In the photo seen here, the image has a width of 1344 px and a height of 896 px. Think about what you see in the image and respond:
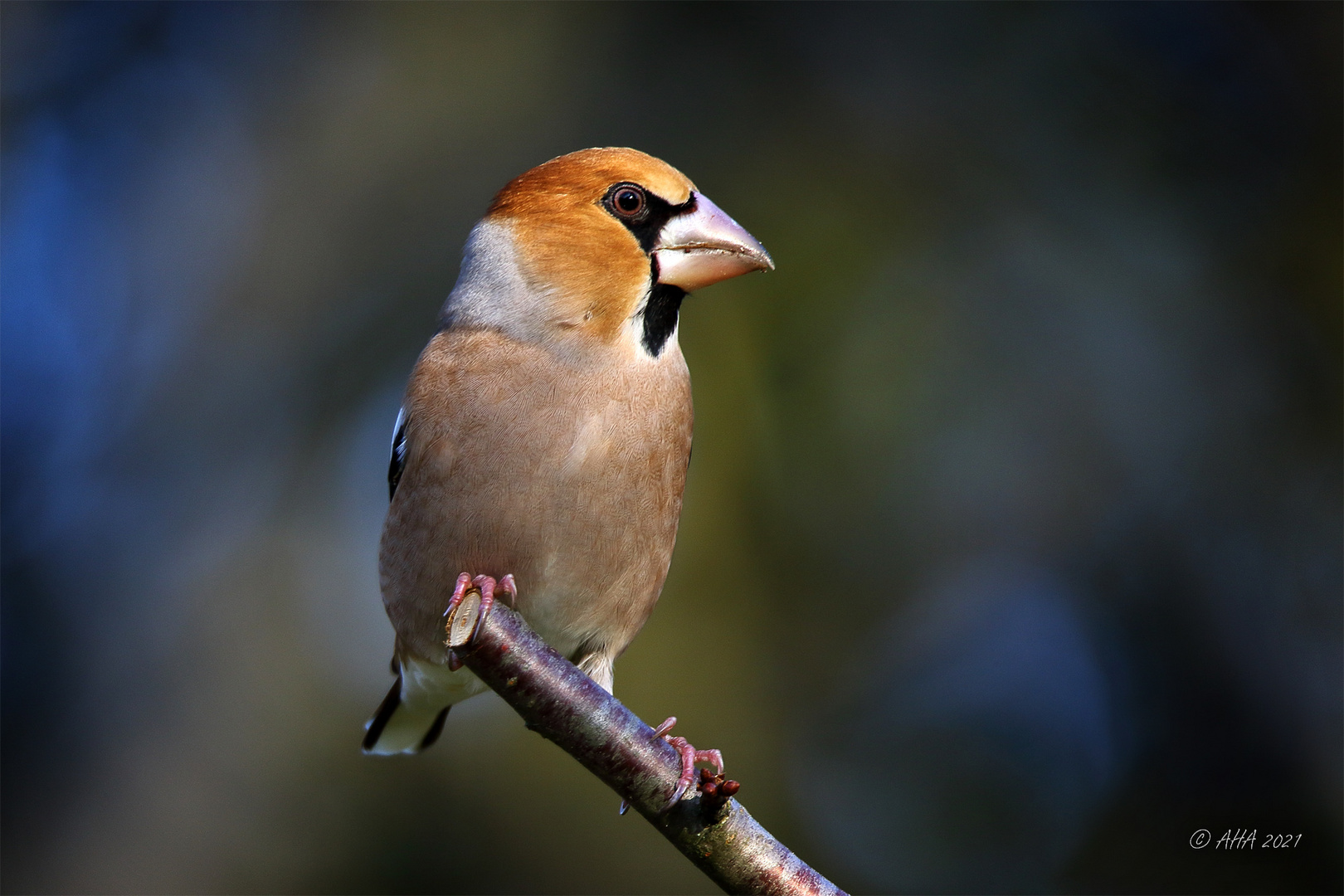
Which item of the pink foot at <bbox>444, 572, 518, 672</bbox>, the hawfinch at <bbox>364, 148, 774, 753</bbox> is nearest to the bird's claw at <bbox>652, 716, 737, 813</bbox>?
the pink foot at <bbox>444, 572, 518, 672</bbox>

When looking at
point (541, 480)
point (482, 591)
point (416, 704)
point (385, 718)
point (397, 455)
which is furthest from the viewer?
point (385, 718)

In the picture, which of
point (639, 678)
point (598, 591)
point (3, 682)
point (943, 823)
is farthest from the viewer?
point (943, 823)

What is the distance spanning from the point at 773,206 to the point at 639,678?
3087mm

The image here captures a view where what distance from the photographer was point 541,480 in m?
2.63

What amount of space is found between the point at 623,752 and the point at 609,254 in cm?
138

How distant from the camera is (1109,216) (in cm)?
717

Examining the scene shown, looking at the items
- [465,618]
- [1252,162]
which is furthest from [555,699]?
[1252,162]

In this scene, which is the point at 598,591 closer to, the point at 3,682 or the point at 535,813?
the point at 535,813

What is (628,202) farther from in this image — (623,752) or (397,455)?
(623,752)

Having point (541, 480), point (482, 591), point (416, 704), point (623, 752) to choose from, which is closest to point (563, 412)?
point (541, 480)

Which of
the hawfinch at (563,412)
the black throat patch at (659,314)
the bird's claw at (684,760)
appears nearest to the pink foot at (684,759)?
the bird's claw at (684,760)

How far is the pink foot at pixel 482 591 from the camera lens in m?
2.08

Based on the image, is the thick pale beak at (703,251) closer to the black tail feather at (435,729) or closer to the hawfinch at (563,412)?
the hawfinch at (563,412)

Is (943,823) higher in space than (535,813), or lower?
lower
